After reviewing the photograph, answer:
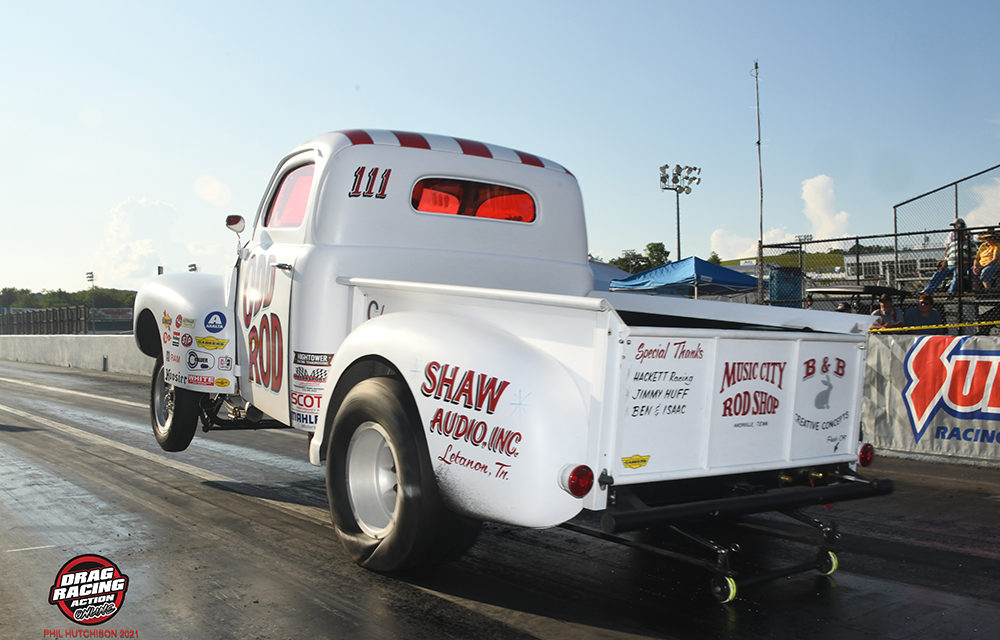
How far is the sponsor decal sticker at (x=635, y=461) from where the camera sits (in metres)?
3.35

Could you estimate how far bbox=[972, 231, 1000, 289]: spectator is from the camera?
12320 millimetres

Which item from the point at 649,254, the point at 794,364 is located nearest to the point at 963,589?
the point at 794,364

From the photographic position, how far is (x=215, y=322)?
19.3 ft

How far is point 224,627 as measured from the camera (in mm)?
3434

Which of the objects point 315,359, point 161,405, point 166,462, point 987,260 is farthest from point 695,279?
point 315,359

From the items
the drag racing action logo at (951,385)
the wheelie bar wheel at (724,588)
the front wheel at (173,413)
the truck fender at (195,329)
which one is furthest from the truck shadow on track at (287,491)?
the drag racing action logo at (951,385)

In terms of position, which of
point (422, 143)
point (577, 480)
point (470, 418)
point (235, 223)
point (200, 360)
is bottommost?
point (577, 480)

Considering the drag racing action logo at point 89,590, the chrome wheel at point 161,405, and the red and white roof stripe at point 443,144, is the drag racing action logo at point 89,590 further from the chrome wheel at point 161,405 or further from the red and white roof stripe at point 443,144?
the red and white roof stripe at point 443,144

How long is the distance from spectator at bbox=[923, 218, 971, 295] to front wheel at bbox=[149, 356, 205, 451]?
11.4 meters

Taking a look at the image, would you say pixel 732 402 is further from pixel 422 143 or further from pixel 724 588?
pixel 422 143

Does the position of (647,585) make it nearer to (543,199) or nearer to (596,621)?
(596,621)

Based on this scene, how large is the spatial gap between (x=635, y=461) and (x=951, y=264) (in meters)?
11.9

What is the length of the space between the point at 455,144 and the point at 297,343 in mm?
1667

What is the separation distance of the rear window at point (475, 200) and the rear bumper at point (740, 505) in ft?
8.32
